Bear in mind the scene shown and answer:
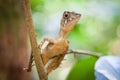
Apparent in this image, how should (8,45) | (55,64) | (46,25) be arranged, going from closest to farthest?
(55,64)
(8,45)
(46,25)

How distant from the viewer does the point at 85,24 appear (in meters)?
2.76

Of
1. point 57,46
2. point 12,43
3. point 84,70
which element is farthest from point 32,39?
point 12,43

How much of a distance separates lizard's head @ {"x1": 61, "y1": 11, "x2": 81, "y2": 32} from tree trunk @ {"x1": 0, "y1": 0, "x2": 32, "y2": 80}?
583mm

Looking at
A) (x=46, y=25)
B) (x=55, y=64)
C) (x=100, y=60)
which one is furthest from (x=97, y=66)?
(x=46, y=25)

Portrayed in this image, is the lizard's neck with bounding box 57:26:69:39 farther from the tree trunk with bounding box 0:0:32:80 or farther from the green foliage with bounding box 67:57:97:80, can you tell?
the tree trunk with bounding box 0:0:32:80

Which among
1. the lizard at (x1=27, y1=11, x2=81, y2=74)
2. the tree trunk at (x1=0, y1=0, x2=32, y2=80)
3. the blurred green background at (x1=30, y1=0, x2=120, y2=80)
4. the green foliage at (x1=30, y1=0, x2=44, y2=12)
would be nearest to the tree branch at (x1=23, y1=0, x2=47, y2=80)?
the lizard at (x1=27, y1=11, x2=81, y2=74)

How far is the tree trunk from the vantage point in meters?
1.69

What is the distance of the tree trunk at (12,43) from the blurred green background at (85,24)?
0.52 m

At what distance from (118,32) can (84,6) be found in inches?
12.3

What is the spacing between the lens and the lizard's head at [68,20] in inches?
44.3

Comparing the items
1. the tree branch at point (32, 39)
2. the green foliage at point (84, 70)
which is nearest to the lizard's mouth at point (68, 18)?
the tree branch at point (32, 39)

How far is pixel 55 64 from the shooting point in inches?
45.7

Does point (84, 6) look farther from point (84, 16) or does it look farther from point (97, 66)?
point (97, 66)

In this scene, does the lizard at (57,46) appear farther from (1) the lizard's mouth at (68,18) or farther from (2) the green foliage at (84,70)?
(2) the green foliage at (84,70)
